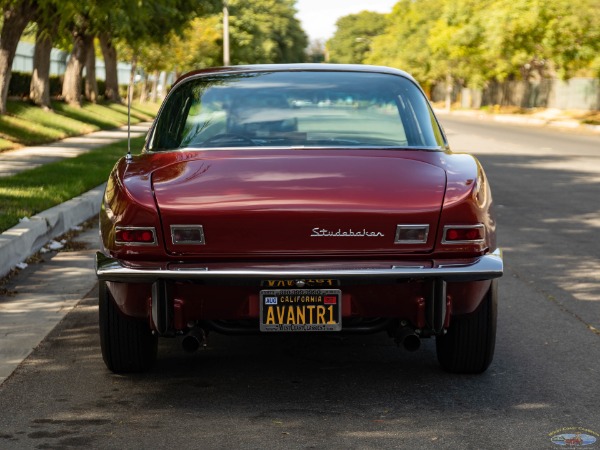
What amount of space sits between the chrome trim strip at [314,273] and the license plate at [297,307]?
4.5 inches

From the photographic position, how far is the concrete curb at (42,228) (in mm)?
8861

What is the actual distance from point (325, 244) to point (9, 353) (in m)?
2.15

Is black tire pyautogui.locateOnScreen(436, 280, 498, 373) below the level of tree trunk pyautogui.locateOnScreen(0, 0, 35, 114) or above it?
below

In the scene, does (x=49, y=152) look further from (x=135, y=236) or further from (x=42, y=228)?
(x=135, y=236)

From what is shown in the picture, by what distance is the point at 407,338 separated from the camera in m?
5.18

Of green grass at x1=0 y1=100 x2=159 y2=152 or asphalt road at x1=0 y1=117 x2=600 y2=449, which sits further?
green grass at x1=0 y1=100 x2=159 y2=152

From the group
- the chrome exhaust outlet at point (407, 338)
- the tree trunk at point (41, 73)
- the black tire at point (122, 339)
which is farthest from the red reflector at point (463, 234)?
the tree trunk at point (41, 73)

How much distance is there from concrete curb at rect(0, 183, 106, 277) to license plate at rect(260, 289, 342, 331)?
4049 millimetres

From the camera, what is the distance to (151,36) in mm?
41094

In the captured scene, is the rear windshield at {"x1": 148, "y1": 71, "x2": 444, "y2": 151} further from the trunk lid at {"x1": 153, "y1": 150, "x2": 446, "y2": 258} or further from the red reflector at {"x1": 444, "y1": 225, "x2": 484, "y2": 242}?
the red reflector at {"x1": 444, "y1": 225, "x2": 484, "y2": 242}

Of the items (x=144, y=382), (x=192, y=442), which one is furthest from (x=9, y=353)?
(x=192, y=442)

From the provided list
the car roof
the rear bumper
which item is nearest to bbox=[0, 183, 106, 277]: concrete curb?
the car roof

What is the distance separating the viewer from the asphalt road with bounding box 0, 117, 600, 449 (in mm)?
4637

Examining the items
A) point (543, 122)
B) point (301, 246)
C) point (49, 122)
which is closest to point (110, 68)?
point (49, 122)
